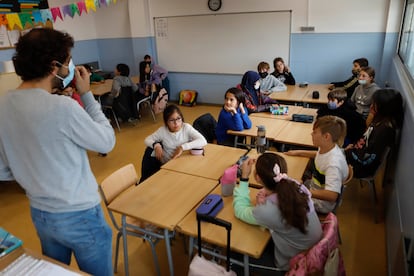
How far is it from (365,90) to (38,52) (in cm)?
390

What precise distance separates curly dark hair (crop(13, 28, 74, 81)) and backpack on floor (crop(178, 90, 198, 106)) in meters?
5.85

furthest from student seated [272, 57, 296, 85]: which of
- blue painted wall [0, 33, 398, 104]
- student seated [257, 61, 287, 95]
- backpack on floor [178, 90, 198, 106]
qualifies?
backpack on floor [178, 90, 198, 106]

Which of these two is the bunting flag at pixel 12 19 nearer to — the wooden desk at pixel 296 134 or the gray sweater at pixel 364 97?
the wooden desk at pixel 296 134

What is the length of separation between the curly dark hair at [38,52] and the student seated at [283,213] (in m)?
1.07

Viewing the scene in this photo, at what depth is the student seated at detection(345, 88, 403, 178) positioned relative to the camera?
2.65 metres

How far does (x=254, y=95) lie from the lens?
4.19m

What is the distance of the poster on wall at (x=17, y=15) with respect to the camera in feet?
17.4

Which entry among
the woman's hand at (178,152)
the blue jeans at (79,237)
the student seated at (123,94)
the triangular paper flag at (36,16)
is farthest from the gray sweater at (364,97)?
the triangular paper flag at (36,16)

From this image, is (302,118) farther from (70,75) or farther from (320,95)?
(70,75)

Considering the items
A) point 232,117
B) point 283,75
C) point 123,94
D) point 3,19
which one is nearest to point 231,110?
point 232,117

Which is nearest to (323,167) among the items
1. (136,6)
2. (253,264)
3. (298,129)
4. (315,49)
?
(253,264)

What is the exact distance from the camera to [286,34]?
5805mm

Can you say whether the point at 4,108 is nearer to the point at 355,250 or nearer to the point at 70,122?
the point at 70,122

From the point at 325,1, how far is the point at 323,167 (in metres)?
4.29
